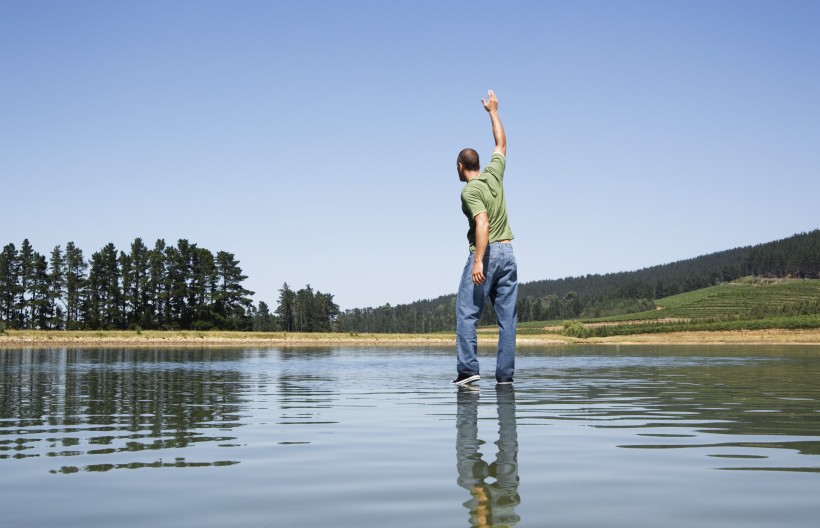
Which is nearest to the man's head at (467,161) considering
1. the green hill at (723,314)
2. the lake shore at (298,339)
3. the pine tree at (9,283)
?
the lake shore at (298,339)

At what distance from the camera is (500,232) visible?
34.3 ft

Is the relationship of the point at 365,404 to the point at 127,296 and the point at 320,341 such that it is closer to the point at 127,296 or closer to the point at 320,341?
the point at 320,341

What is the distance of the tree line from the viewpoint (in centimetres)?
12356

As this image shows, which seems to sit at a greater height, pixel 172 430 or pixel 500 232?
pixel 500 232

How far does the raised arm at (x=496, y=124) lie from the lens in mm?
11188

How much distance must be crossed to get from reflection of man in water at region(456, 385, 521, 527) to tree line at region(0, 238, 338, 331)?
120 m

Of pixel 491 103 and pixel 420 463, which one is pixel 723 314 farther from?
pixel 420 463

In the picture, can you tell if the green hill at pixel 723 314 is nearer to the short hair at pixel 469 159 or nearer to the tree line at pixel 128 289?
the tree line at pixel 128 289

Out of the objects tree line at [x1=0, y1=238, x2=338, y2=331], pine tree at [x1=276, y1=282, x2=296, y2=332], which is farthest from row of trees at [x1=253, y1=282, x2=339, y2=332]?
tree line at [x1=0, y1=238, x2=338, y2=331]

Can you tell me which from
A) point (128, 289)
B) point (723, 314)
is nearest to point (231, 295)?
point (128, 289)

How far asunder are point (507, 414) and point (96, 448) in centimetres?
381

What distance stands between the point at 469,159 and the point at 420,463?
688cm

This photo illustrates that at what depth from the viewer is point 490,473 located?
4.07 m

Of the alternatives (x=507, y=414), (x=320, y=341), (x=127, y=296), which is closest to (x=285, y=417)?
(x=507, y=414)
